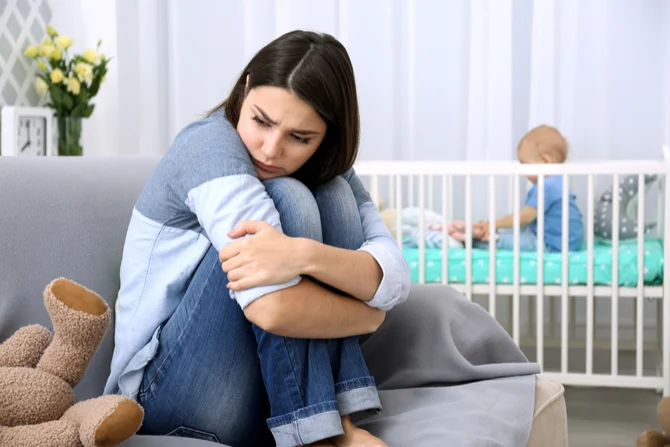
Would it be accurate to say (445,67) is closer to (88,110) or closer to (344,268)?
(88,110)

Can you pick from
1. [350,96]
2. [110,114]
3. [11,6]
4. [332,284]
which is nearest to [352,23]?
[110,114]

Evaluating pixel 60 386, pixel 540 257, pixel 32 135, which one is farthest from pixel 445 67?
pixel 60 386

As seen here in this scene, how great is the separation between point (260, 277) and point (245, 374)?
0.15 m

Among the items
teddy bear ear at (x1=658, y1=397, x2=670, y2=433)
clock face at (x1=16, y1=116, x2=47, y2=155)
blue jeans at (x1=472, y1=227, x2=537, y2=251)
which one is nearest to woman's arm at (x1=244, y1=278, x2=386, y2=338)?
teddy bear ear at (x1=658, y1=397, x2=670, y2=433)

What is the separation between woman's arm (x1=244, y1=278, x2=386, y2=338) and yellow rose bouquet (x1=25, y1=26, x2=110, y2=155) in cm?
198

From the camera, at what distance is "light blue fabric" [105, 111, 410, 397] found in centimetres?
101

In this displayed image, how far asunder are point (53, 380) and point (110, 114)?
2432 millimetres

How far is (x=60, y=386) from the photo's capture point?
0.92 metres

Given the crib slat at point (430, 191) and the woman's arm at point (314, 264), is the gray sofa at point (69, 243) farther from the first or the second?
the crib slat at point (430, 191)

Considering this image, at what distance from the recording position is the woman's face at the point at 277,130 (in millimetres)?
1082

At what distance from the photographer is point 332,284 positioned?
103 centimetres

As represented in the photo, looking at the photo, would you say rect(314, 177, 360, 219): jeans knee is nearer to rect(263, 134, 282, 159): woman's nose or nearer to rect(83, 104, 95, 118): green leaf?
rect(263, 134, 282, 159): woman's nose

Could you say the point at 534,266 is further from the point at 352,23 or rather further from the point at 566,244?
the point at 352,23

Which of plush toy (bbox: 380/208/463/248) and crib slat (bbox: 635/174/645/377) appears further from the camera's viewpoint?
plush toy (bbox: 380/208/463/248)
